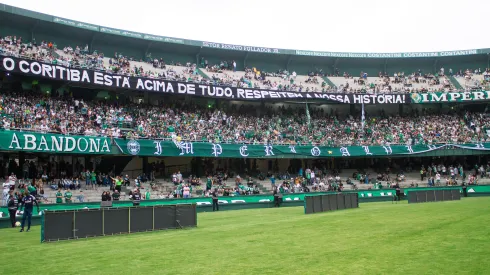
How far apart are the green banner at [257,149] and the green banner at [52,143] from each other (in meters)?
1.67

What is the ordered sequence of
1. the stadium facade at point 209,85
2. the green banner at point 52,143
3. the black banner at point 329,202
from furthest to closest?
the stadium facade at point 209,85 < the green banner at point 52,143 < the black banner at point 329,202

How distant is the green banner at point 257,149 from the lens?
115ft

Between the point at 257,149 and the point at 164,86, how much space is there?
1064 cm

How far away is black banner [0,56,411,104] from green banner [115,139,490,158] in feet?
21.4

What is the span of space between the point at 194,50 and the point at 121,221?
124 ft

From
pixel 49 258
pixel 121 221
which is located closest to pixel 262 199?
pixel 121 221

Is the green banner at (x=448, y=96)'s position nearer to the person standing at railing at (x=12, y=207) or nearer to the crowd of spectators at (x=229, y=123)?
the crowd of spectators at (x=229, y=123)

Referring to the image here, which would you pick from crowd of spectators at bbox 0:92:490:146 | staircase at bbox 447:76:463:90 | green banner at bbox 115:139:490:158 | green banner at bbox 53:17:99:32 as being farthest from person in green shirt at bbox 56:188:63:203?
staircase at bbox 447:76:463:90

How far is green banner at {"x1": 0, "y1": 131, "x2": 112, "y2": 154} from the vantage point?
1104 inches

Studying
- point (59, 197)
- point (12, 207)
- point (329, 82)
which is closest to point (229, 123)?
point (329, 82)

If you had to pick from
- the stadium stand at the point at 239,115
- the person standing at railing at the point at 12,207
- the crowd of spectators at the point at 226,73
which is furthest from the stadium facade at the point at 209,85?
the person standing at railing at the point at 12,207

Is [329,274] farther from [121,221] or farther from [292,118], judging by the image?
[292,118]

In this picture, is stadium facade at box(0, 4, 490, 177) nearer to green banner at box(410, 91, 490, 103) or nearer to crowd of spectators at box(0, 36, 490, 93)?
green banner at box(410, 91, 490, 103)

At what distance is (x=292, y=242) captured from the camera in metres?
12.3
